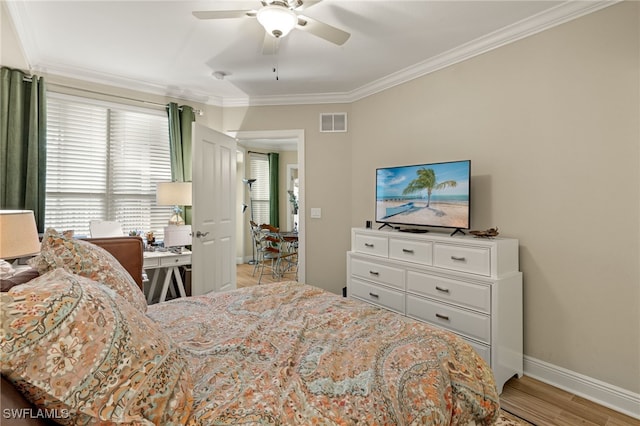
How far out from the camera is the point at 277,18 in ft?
6.47

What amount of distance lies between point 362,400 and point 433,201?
221cm

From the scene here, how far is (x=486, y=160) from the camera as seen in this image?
286cm

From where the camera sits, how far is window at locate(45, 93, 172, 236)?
3422 mm

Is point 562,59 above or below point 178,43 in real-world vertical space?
below

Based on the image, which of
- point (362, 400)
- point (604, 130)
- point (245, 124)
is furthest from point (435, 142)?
point (362, 400)

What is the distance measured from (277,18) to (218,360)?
6.05ft

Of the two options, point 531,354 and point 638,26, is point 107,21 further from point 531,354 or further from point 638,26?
point 531,354

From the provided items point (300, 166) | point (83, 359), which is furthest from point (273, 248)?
point (83, 359)

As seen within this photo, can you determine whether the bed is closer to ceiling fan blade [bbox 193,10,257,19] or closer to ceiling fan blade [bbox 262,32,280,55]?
ceiling fan blade [bbox 193,10,257,19]

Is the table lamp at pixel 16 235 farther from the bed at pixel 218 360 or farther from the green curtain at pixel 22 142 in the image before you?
the green curtain at pixel 22 142

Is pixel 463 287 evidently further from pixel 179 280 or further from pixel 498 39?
pixel 179 280

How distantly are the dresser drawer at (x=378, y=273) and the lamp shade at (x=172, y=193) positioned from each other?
1.97m

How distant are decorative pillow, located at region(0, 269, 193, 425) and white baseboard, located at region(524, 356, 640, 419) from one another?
259 centimetres

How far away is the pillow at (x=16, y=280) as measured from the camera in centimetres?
110
